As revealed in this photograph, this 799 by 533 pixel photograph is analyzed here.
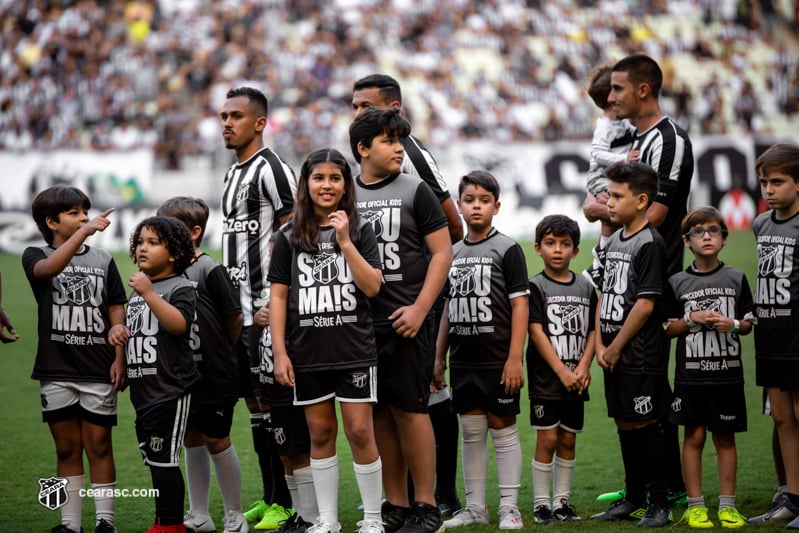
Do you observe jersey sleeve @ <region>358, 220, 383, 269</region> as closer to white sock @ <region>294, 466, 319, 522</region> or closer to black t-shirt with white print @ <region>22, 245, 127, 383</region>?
white sock @ <region>294, 466, 319, 522</region>

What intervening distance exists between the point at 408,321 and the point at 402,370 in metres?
0.26

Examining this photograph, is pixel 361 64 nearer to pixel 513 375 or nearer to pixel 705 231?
pixel 705 231

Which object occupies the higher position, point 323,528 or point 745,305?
point 745,305

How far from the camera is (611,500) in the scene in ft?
21.0

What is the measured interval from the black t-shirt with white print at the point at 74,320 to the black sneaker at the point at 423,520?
1.81 metres

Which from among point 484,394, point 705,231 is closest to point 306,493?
point 484,394

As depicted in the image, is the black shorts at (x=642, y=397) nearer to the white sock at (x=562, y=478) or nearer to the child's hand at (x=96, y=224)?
the white sock at (x=562, y=478)

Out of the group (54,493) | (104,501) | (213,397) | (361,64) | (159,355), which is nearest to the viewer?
(159,355)

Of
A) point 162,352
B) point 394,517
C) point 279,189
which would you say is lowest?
point 394,517

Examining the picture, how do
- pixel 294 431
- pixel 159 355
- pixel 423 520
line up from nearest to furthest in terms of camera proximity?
pixel 423 520
pixel 159 355
pixel 294 431

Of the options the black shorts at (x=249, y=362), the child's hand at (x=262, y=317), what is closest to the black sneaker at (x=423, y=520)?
the black shorts at (x=249, y=362)

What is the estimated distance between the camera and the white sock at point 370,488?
17.0 feet

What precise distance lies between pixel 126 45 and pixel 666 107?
15.1 meters

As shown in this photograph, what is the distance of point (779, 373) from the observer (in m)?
5.67
